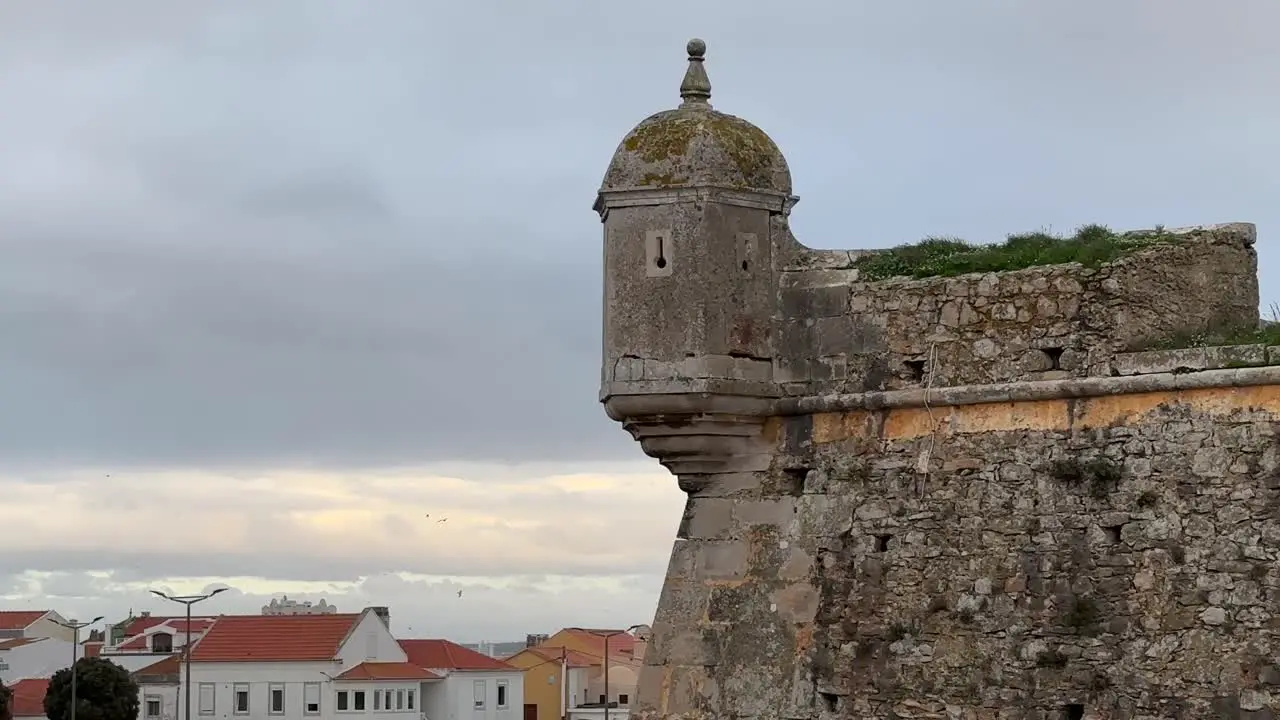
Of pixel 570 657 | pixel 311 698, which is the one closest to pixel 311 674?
pixel 311 698

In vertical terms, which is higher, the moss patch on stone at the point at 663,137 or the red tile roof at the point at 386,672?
the moss patch on stone at the point at 663,137

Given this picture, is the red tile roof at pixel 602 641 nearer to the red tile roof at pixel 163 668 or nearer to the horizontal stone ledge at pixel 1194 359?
the red tile roof at pixel 163 668

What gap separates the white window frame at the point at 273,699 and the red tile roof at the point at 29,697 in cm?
699

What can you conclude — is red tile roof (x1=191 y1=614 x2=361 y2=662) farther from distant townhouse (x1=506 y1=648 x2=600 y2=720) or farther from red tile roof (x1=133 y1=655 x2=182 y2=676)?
distant townhouse (x1=506 y1=648 x2=600 y2=720)

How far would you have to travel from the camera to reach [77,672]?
61312 mm

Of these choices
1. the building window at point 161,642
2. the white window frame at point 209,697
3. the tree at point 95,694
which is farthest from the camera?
the building window at point 161,642

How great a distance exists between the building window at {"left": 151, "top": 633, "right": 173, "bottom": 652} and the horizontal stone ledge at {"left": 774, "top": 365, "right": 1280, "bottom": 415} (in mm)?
63766

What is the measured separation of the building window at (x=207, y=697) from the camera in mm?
65438

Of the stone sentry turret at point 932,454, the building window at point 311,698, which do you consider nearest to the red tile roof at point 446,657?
the building window at point 311,698

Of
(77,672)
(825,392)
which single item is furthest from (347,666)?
(825,392)

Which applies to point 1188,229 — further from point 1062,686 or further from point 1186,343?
point 1062,686

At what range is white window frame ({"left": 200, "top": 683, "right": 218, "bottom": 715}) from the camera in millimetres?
65250

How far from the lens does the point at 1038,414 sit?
482 inches

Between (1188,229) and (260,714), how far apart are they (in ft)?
181
